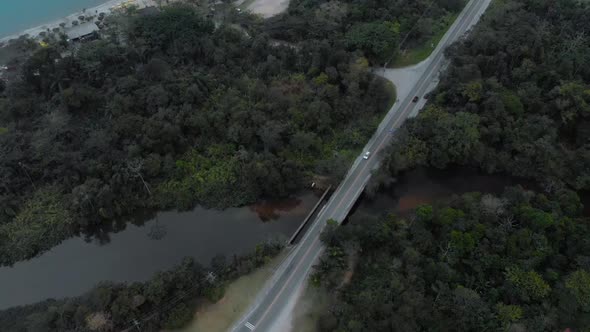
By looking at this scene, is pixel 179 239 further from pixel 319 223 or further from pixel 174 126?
pixel 319 223

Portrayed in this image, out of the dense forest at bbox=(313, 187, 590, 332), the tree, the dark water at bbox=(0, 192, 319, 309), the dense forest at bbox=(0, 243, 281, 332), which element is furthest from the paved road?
the tree

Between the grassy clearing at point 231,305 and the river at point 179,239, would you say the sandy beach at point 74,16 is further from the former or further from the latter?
the grassy clearing at point 231,305

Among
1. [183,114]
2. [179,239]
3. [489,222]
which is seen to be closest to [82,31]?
[183,114]

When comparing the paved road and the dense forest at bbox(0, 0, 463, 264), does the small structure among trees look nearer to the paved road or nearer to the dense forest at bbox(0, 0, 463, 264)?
the dense forest at bbox(0, 0, 463, 264)

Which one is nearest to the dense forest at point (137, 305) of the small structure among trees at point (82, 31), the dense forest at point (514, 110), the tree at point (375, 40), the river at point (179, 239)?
the river at point (179, 239)

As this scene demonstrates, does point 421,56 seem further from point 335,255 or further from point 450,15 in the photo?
point 335,255
